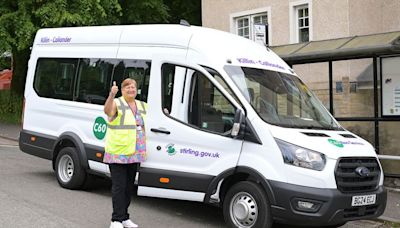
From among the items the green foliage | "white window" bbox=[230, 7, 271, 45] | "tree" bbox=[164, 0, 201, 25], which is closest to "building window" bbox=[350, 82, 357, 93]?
"white window" bbox=[230, 7, 271, 45]

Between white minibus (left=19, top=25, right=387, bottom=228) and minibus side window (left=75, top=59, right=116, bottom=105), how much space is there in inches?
0.7

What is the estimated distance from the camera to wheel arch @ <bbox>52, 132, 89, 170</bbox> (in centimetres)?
823

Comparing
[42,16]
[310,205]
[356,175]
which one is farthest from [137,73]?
[42,16]

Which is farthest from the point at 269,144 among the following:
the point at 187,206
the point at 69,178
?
the point at 69,178

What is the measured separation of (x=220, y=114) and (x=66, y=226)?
2294mm

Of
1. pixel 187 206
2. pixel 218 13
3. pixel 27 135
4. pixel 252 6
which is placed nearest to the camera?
pixel 187 206

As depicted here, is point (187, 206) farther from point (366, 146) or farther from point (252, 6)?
point (252, 6)

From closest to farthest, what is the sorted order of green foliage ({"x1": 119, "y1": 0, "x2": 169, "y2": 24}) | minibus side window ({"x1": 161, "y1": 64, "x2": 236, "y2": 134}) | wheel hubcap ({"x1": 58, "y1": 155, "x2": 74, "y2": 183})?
minibus side window ({"x1": 161, "y1": 64, "x2": 236, "y2": 134}) → wheel hubcap ({"x1": 58, "y1": 155, "x2": 74, "y2": 183}) → green foliage ({"x1": 119, "y1": 0, "x2": 169, "y2": 24})

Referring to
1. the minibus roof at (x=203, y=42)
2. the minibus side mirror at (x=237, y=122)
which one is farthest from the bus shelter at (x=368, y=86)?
the minibus side mirror at (x=237, y=122)

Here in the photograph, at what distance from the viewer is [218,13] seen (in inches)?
690

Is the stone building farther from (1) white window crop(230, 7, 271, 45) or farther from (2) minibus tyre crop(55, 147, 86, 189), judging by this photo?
(2) minibus tyre crop(55, 147, 86, 189)

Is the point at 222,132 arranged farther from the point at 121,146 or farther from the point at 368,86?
the point at 368,86

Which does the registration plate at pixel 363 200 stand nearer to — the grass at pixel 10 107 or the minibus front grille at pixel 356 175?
the minibus front grille at pixel 356 175

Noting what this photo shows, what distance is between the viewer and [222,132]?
21.6 feet
